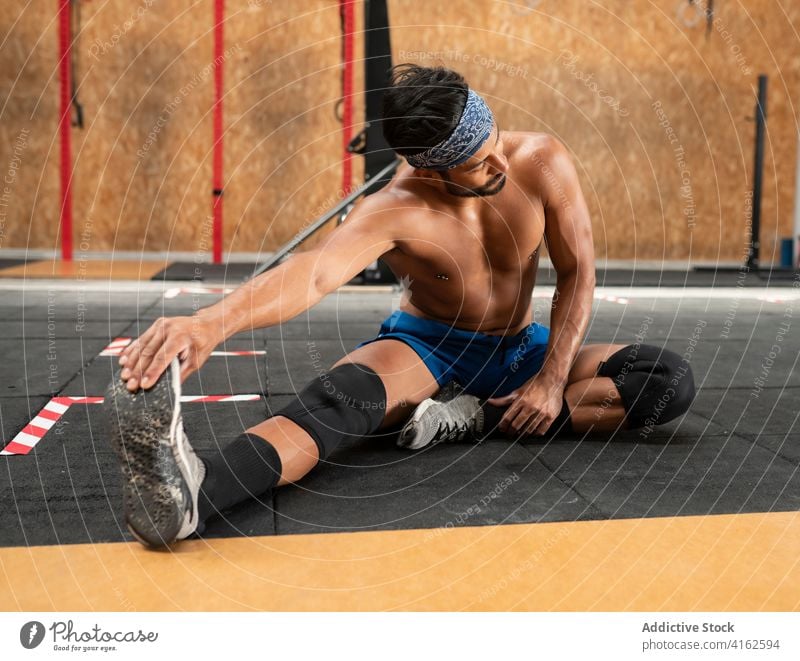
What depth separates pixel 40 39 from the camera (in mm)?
8031

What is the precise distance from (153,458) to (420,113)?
33.9 inches

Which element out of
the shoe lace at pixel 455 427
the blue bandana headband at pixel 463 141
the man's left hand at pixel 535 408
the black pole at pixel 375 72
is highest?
the black pole at pixel 375 72

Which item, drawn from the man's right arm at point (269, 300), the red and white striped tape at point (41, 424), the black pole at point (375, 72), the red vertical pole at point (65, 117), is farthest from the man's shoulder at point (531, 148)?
the red vertical pole at point (65, 117)

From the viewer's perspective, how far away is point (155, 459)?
1375 mm

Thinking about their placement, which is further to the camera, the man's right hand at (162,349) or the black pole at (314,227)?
the black pole at (314,227)

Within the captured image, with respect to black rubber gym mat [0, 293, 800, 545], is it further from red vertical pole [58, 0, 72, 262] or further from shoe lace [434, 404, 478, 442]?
Answer: red vertical pole [58, 0, 72, 262]

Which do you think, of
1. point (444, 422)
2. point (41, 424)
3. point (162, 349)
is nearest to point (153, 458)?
point (162, 349)

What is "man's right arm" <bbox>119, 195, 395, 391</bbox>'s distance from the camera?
1.31m

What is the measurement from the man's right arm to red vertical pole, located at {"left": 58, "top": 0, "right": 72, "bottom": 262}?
609cm

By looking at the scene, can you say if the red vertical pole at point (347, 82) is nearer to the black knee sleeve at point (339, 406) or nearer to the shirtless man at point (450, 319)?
the shirtless man at point (450, 319)

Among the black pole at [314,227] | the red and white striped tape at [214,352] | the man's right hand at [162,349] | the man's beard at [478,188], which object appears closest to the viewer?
the man's right hand at [162,349]

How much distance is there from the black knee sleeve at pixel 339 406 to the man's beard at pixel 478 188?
1.49 ft

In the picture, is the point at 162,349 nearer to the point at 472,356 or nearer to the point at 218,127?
the point at 472,356

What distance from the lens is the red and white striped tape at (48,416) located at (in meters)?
2.11
